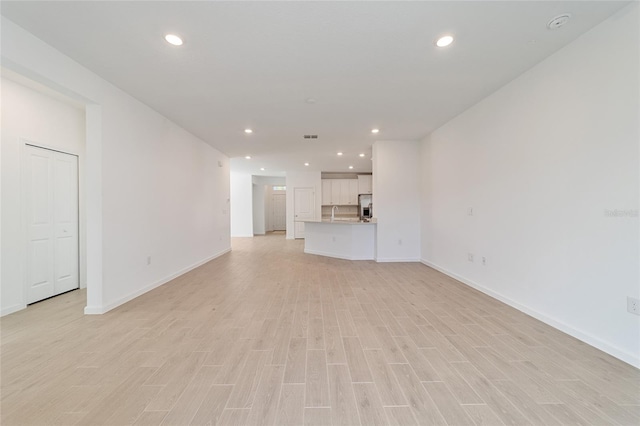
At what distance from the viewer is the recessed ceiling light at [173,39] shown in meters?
2.17

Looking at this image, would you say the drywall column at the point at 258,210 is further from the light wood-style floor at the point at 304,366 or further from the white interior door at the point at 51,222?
the light wood-style floor at the point at 304,366

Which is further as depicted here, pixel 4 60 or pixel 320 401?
pixel 4 60

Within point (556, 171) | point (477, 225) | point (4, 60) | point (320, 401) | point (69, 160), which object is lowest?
point (320, 401)

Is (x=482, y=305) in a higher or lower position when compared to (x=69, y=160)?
lower

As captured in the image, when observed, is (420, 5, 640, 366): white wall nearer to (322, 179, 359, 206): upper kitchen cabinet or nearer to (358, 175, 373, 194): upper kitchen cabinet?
(358, 175, 373, 194): upper kitchen cabinet

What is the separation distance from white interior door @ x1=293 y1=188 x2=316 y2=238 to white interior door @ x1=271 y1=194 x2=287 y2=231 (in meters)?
2.89

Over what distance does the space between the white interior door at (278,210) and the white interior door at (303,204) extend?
9.48 feet

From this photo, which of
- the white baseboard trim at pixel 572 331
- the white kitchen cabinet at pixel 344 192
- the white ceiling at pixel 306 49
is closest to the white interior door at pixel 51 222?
the white ceiling at pixel 306 49

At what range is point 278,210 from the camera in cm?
1323

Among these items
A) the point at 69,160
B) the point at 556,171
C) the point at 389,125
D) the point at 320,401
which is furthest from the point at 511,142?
the point at 69,160

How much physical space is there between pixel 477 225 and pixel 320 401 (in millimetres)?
3275

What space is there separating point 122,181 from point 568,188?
499 cm

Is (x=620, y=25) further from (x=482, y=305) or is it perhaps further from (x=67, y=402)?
(x=67, y=402)

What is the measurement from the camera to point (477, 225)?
3645 millimetres
